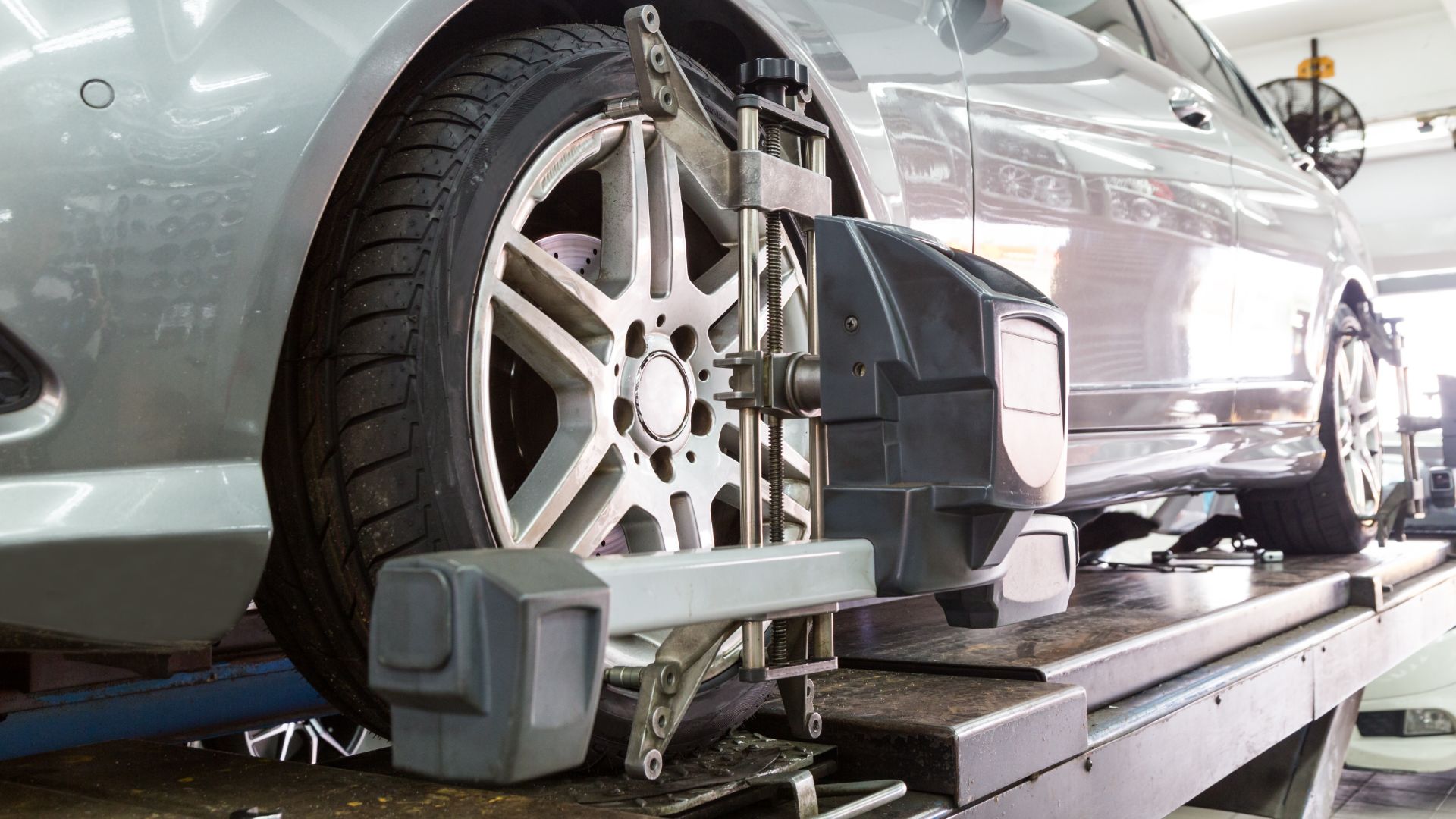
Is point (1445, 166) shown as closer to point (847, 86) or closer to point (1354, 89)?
point (1354, 89)

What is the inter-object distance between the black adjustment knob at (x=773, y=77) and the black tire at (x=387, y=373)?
0.59 ft

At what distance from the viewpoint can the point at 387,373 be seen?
3.07ft

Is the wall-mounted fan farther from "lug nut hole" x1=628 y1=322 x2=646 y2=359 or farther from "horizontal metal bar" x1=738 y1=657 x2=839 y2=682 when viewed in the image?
"horizontal metal bar" x1=738 y1=657 x2=839 y2=682

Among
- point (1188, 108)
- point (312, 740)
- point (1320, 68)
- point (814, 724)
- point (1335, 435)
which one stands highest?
point (1320, 68)

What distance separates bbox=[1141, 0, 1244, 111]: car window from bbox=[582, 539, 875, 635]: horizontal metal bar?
83.4 inches

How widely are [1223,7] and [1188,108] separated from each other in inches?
303

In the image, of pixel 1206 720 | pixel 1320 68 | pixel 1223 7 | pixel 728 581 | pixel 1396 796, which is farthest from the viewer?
pixel 1320 68

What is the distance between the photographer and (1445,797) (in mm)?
3732

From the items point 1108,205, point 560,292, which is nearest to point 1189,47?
point 1108,205

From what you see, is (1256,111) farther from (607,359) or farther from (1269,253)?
(607,359)

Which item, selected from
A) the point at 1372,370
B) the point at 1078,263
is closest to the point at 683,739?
the point at 1078,263

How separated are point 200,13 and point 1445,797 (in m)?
4.13

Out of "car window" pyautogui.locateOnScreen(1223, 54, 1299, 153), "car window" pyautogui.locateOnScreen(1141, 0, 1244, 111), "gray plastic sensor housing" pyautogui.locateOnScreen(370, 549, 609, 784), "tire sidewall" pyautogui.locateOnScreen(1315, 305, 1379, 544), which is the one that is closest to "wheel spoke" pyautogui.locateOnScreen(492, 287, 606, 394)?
"gray plastic sensor housing" pyautogui.locateOnScreen(370, 549, 609, 784)

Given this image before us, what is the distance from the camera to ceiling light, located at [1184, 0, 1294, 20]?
881cm
